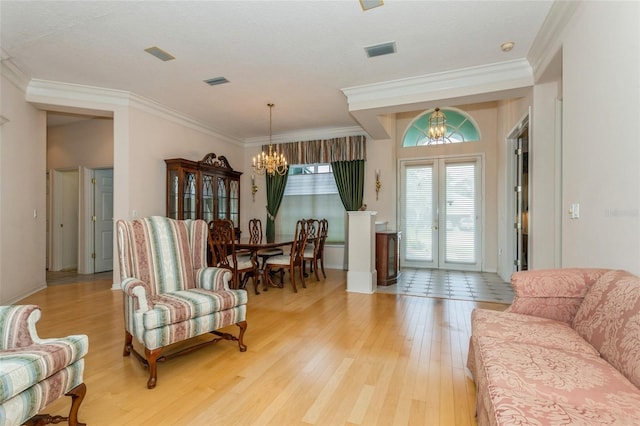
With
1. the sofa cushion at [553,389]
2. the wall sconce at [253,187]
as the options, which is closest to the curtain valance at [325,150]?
the wall sconce at [253,187]

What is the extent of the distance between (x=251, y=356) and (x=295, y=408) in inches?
29.7

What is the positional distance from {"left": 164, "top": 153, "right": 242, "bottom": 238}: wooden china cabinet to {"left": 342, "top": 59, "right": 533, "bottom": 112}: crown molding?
282 centimetres

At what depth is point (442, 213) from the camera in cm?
613

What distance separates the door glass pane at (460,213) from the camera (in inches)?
234

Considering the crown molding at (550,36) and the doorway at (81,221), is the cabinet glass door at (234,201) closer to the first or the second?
the doorway at (81,221)

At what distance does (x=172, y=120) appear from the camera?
5234 mm

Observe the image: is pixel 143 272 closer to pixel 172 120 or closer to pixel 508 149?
pixel 172 120

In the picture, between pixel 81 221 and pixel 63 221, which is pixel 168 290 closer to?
pixel 81 221

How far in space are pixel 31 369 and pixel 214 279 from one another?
1.32 metres

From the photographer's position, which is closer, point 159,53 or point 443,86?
point 159,53

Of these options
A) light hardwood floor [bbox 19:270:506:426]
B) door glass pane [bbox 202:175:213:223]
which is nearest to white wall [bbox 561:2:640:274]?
light hardwood floor [bbox 19:270:506:426]

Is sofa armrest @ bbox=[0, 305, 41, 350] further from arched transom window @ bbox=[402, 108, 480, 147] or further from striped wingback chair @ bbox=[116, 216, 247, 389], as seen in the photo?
arched transom window @ bbox=[402, 108, 480, 147]

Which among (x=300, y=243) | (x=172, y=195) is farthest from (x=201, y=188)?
(x=300, y=243)

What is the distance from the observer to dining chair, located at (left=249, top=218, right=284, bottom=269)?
15.9 feet
